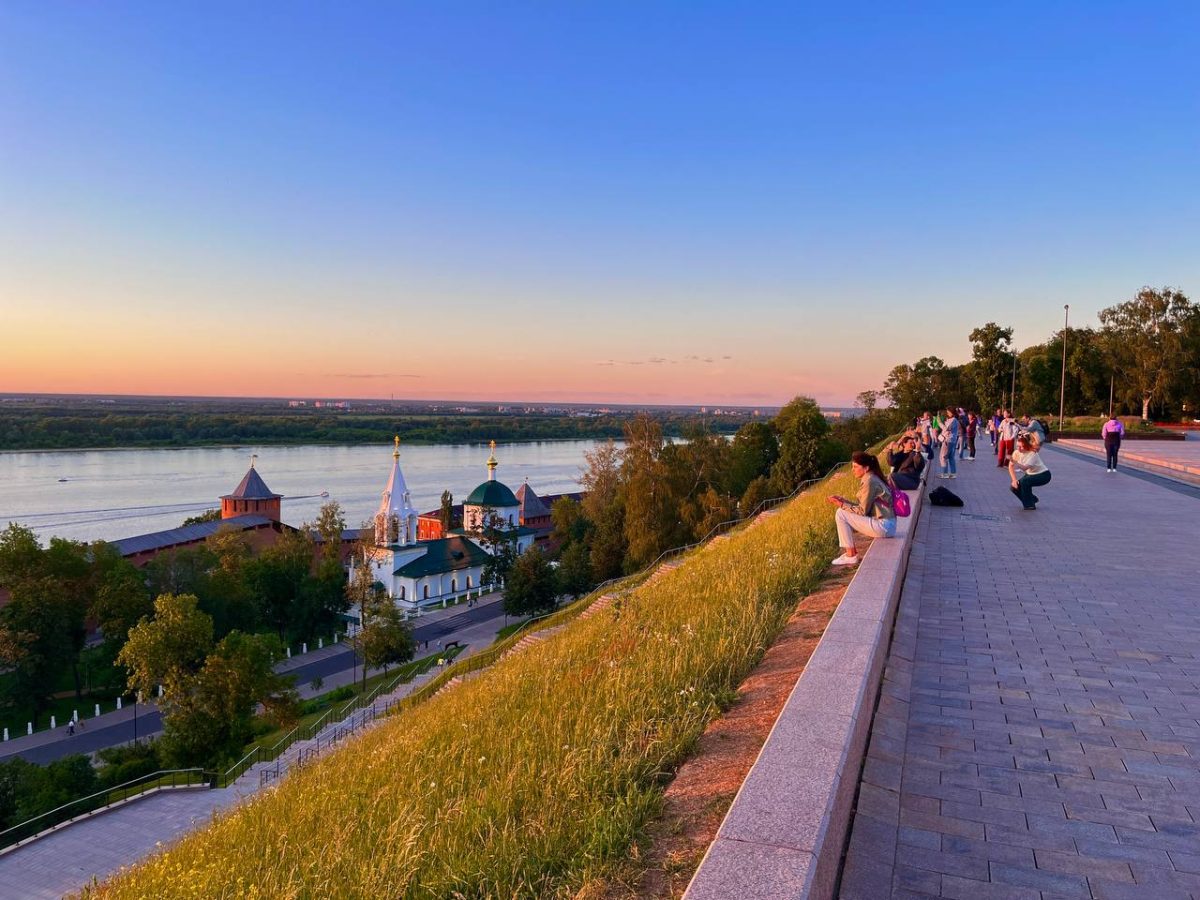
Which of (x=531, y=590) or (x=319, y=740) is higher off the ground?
(x=319, y=740)

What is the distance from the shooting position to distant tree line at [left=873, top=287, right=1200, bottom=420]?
4341 centimetres

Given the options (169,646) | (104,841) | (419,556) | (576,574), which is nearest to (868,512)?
(104,841)

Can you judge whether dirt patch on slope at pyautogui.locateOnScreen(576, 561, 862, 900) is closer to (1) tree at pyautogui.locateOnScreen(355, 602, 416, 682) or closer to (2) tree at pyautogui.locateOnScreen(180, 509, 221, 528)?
(1) tree at pyautogui.locateOnScreen(355, 602, 416, 682)

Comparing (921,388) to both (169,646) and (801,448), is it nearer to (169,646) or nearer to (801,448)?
(801,448)

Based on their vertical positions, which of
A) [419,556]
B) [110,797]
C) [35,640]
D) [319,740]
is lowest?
[110,797]

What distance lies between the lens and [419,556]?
45531 millimetres

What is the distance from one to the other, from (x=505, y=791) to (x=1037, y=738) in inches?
104

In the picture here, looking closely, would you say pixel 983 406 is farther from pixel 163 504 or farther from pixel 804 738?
pixel 163 504

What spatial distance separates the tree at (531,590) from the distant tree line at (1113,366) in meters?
29.7

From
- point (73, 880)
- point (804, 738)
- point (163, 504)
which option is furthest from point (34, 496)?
point (804, 738)

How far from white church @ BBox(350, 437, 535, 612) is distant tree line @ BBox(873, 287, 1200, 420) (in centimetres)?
3364

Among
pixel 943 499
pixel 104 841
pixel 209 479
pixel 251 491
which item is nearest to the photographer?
pixel 943 499

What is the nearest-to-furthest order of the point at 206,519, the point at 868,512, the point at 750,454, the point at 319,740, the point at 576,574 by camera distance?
1. the point at 868,512
2. the point at 319,740
3. the point at 576,574
4. the point at 750,454
5. the point at 206,519

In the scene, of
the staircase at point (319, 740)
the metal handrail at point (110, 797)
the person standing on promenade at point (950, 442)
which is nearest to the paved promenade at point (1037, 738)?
the person standing on promenade at point (950, 442)
